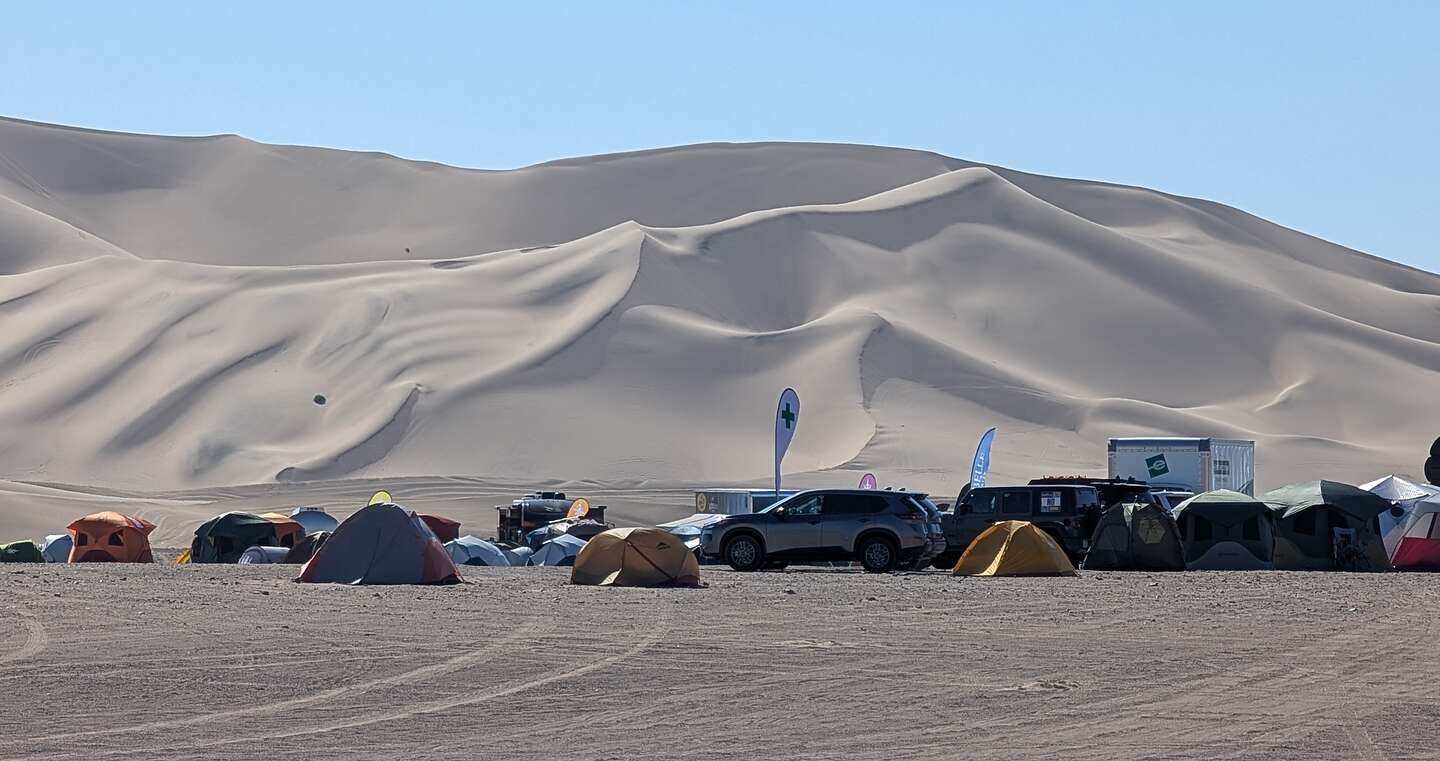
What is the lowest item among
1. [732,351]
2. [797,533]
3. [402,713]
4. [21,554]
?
[402,713]

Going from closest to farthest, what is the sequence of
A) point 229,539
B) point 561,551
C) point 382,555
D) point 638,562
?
point 382,555 < point 638,562 < point 561,551 < point 229,539

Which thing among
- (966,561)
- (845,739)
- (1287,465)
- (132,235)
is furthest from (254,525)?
(132,235)

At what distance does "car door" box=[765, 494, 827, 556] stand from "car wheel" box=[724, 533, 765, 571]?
18 centimetres

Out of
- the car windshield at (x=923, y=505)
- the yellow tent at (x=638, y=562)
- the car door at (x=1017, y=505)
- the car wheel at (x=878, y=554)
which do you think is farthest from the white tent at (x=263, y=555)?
the car door at (x=1017, y=505)

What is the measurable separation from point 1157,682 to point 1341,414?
A: 82.2 metres

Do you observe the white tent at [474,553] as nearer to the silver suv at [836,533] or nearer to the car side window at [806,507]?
the silver suv at [836,533]

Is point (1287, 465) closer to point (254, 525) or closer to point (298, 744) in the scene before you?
point (254, 525)

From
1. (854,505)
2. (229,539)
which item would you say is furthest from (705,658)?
(229,539)

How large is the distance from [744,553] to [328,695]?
685 inches

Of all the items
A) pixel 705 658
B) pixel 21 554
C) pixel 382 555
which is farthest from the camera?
pixel 21 554

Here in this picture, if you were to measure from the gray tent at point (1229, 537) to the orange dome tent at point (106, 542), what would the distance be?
61.8 feet

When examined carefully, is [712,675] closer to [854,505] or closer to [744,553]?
[854,505]

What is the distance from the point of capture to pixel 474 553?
3594 cm

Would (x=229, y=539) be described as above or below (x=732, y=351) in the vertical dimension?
below
